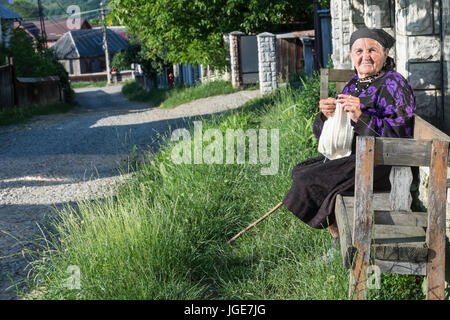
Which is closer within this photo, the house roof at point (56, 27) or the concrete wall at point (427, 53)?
the concrete wall at point (427, 53)

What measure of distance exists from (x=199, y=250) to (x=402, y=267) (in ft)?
5.94

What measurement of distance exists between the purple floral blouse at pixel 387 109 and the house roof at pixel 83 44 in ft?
176

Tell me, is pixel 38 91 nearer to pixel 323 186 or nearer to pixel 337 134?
pixel 323 186

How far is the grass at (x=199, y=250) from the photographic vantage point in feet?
10.4

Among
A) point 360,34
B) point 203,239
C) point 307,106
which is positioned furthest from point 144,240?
point 307,106

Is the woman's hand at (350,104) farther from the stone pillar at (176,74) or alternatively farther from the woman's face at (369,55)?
the stone pillar at (176,74)

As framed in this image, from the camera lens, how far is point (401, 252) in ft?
8.37

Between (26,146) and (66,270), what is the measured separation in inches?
310

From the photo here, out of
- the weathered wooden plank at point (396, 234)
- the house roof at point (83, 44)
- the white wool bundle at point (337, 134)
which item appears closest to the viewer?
the weathered wooden plank at point (396, 234)

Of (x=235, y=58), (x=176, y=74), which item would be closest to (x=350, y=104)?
(x=235, y=58)

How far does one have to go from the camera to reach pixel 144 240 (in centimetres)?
354

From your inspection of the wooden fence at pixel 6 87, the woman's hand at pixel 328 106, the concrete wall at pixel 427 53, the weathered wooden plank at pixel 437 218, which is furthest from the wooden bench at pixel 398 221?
the wooden fence at pixel 6 87

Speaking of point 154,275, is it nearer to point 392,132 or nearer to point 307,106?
point 392,132

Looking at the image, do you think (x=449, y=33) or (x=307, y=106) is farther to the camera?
(x=307, y=106)
